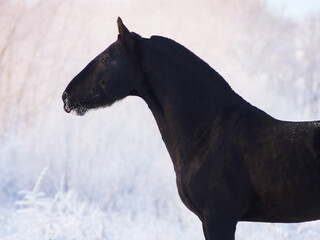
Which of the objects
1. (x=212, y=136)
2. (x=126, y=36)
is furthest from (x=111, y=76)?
(x=212, y=136)

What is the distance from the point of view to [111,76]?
4.02 meters

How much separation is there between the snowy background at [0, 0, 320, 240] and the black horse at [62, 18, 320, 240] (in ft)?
12.7

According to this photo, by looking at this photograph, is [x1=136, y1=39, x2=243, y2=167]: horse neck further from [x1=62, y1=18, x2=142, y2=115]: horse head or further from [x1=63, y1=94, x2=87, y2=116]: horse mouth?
[x1=63, y1=94, x2=87, y2=116]: horse mouth

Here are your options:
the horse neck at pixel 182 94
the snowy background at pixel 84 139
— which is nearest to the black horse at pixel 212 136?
the horse neck at pixel 182 94

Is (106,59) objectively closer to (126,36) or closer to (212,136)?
(126,36)

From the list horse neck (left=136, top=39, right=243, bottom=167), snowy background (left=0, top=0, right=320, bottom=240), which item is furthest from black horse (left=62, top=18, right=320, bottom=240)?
snowy background (left=0, top=0, right=320, bottom=240)

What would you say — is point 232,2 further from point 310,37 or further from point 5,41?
point 5,41

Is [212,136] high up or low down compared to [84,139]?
down

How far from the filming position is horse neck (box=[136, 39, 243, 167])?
383cm

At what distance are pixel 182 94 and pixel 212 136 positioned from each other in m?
0.45

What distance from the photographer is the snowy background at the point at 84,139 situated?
28.4ft

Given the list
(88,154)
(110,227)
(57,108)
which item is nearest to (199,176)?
(110,227)

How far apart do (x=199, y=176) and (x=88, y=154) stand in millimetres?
7569

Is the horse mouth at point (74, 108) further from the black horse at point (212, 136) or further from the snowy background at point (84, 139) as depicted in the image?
the snowy background at point (84, 139)
